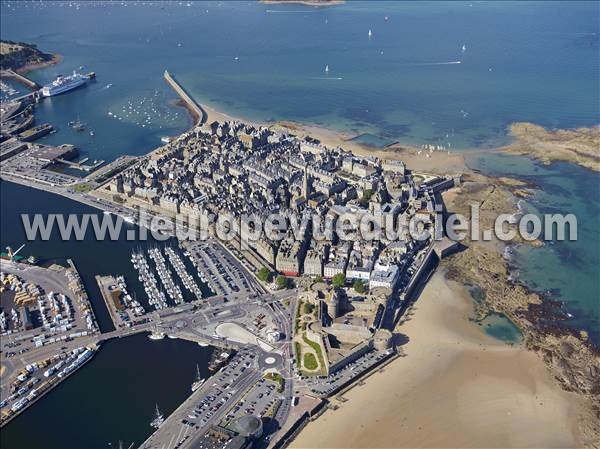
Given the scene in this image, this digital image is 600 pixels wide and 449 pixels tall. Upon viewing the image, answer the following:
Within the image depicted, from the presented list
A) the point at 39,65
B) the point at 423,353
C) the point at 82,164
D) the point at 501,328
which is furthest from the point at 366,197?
the point at 39,65

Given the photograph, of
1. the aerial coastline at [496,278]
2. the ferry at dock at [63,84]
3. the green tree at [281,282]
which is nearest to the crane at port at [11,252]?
the aerial coastline at [496,278]

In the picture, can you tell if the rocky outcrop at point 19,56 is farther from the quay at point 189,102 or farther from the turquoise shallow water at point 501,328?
the turquoise shallow water at point 501,328

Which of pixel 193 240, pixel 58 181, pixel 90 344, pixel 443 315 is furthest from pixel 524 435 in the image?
pixel 58 181

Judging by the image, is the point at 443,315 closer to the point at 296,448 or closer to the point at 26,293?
the point at 296,448

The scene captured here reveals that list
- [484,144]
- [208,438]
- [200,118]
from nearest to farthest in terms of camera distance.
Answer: [208,438], [484,144], [200,118]

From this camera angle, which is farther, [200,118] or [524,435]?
[200,118]

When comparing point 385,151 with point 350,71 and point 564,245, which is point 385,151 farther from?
point 350,71

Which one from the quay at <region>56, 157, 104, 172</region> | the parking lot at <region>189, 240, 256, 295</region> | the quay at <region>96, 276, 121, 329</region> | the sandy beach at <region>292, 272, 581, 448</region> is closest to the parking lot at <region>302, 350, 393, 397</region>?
the sandy beach at <region>292, 272, 581, 448</region>
